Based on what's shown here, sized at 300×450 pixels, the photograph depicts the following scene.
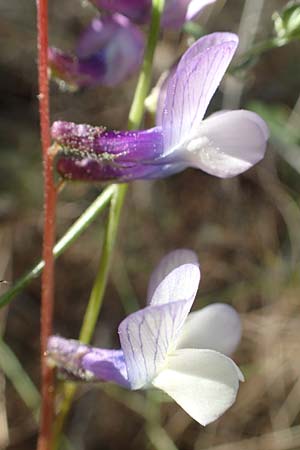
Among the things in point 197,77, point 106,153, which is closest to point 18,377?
point 106,153

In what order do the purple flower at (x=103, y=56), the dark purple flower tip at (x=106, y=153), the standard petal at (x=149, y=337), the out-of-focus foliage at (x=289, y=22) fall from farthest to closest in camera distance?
1. the purple flower at (x=103, y=56)
2. the out-of-focus foliage at (x=289, y=22)
3. the dark purple flower tip at (x=106, y=153)
4. the standard petal at (x=149, y=337)

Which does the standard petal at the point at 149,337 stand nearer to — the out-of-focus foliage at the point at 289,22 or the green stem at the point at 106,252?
the green stem at the point at 106,252

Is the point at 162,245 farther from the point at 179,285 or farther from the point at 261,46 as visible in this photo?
the point at 179,285

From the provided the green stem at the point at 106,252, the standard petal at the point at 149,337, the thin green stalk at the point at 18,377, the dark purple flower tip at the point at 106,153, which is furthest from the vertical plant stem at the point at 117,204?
the thin green stalk at the point at 18,377

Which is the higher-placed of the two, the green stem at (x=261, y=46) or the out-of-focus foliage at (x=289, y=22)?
the out-of-focus foliage at (x=289, y=22)

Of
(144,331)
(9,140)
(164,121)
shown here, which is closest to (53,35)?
(9,140)

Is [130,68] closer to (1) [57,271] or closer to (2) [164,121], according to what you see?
(2) [164,121]

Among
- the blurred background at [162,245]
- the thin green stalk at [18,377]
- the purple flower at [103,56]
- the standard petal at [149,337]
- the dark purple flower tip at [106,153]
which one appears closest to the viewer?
the standard petal at [149,337]
